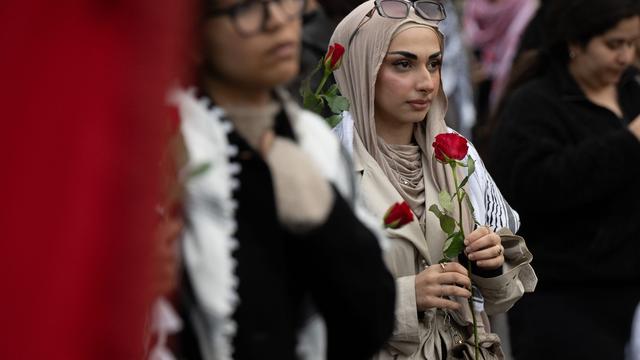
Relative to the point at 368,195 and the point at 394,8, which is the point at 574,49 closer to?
the point at 394,8

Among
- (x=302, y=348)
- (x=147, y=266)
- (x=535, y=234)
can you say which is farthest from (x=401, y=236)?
(x=147, y=266)

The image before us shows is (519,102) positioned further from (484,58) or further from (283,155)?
(484,58)

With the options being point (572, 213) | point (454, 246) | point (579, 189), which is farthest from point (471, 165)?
point (572, 213)

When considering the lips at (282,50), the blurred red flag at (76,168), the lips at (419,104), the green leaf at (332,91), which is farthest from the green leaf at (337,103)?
the blurred red flag at (76,168)

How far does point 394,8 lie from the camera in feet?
13.5

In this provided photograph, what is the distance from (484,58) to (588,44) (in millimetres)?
4835

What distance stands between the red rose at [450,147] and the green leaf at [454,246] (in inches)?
8.4

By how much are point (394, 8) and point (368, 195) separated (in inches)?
23.0

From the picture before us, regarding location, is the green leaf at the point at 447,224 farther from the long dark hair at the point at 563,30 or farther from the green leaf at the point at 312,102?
the long dark hair at the point at 563,30

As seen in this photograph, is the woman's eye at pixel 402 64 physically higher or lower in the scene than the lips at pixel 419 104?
higher

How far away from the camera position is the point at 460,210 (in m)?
3.84

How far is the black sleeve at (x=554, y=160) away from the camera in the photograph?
5602mm

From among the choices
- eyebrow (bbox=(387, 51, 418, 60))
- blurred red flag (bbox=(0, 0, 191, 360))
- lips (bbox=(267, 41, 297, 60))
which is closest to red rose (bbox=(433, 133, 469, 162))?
eyebrow (bbox=(387, 51, 418, 60))

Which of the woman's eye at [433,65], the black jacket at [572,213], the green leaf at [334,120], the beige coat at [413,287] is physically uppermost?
the woman's eye at [433,65]
